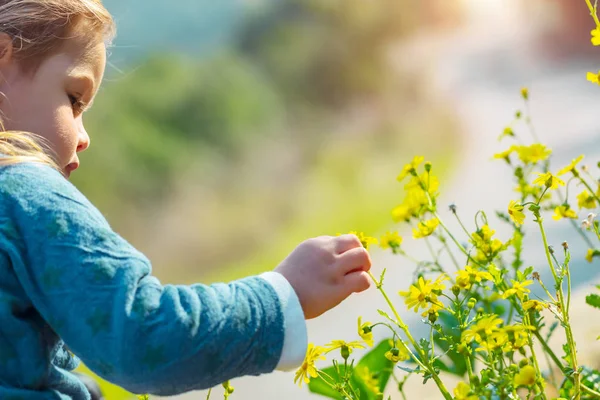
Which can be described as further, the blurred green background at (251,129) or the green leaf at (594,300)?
the blurred green background at (251,129)

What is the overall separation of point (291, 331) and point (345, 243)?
11 cm

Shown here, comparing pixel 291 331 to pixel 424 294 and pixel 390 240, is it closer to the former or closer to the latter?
pixel 424 294

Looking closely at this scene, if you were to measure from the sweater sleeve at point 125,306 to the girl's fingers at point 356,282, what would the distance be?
0.24 feet

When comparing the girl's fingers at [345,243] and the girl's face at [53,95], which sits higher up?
the girl's face at [53,95]

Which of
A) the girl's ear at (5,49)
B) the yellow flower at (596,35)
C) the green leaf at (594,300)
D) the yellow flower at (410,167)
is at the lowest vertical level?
the green leaf at (594,300)

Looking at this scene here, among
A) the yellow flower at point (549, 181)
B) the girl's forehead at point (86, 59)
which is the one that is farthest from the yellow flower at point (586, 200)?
the girl's forehead at point (86, 59)

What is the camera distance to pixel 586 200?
1.09 m

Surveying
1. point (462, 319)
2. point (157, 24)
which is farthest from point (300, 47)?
point (462, 319)

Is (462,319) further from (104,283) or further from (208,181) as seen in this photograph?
(208,181)

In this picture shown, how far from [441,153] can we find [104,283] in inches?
116

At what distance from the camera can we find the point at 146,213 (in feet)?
11.2

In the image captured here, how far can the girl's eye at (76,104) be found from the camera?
0.92 m

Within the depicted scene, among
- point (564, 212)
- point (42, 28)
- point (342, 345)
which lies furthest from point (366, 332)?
point (42, 28)

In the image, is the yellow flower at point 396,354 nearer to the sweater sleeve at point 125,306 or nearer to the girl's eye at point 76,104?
the sweater sleeve at point 125,306
